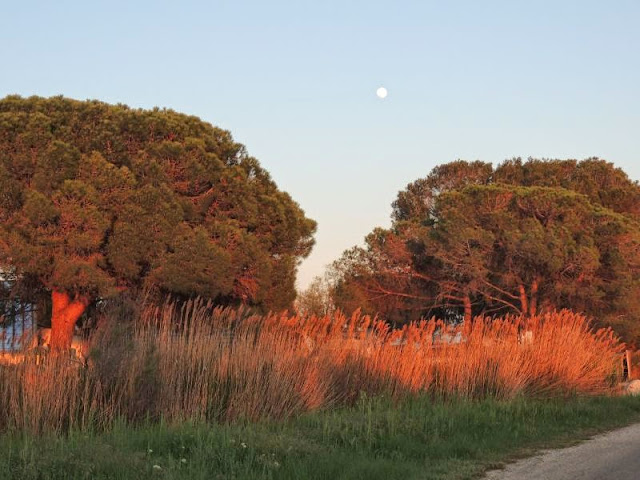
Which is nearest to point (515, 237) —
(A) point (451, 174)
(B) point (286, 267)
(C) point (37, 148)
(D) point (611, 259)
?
(D) point (611, 259)

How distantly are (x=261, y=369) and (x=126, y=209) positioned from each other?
20.9 metres

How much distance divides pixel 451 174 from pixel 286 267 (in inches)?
951

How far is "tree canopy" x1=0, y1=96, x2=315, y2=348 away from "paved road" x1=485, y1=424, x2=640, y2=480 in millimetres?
21713

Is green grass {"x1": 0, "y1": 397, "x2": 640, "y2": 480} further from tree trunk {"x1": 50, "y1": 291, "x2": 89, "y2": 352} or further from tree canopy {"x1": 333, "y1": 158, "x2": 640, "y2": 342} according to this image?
tree canopy {"x1": 333, "y1": 158, "x2": 640, "y2": 342}

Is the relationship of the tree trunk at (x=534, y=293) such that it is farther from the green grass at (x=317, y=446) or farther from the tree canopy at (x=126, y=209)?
the green grass at (x=317, y=446)

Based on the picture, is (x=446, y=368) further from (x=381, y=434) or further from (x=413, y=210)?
(x=413, y=210)

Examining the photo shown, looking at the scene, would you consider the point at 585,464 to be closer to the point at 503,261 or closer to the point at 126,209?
the point at 126,209

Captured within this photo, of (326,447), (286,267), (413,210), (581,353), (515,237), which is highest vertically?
(413,210)

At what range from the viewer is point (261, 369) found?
1169 cm

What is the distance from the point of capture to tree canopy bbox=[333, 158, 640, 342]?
3806cm

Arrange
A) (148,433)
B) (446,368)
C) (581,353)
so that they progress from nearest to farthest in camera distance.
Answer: (148,433), (446,368), (581,353)

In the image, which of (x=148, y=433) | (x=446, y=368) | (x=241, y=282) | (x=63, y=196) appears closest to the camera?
(x=148, y=433)

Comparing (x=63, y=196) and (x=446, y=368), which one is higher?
(x=63, y=196)

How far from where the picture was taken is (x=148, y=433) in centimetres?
908
